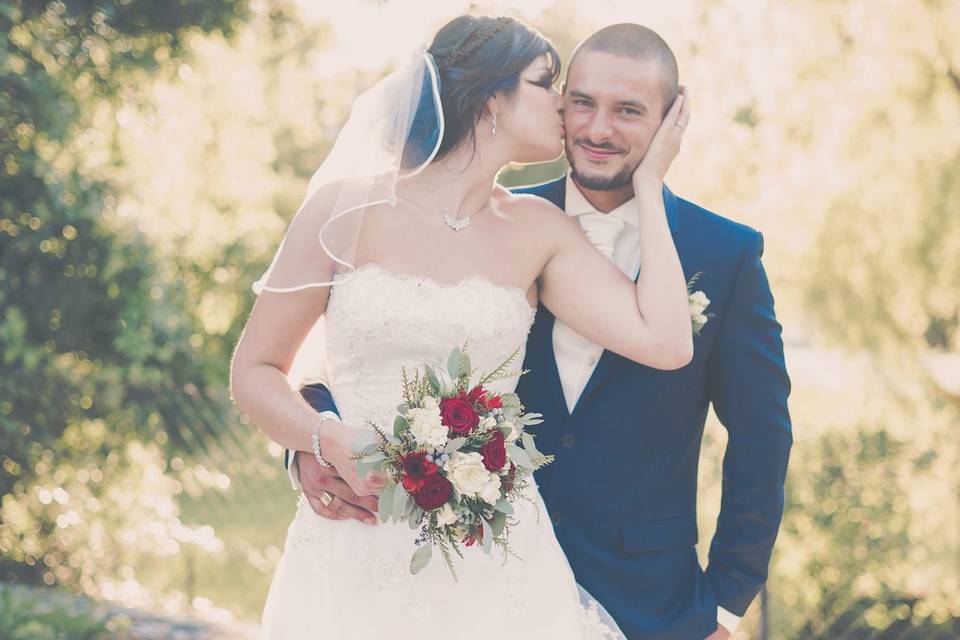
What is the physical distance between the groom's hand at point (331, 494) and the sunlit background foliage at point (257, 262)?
2.66 metres

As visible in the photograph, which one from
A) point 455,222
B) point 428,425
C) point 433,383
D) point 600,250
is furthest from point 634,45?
point 428,425

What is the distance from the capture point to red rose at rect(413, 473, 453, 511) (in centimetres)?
215

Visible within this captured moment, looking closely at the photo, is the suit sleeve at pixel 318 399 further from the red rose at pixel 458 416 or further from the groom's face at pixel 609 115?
the groom's face at pixel 609 115

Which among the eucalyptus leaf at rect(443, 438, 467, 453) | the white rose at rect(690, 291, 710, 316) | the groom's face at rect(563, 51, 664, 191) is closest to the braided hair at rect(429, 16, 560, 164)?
the groom's face at rect(563, 51, 664, 191)

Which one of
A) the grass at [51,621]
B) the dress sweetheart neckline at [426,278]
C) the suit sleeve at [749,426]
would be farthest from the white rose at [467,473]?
the grass at [51,621]

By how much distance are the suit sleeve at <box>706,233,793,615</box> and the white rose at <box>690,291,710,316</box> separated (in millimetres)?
91

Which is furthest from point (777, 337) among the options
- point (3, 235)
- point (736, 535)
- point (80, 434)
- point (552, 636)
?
point (80, 434)

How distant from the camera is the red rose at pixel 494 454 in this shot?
2.19m

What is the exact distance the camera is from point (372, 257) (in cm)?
266

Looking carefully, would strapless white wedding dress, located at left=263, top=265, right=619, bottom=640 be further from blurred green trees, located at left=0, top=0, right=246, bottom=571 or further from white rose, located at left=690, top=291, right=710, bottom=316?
blurred green trees, located at left=0, top=0, right=246, bottom=571

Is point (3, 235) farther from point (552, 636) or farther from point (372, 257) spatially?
point (552, 636)

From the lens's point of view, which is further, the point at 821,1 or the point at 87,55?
the point at 821,1

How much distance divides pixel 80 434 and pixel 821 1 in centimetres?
560

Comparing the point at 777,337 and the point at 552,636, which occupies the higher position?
the point at 777,337
